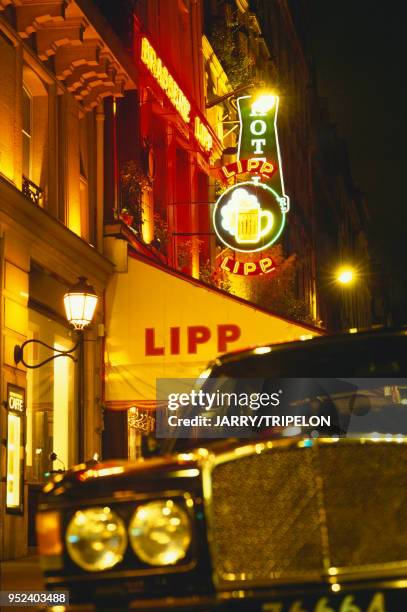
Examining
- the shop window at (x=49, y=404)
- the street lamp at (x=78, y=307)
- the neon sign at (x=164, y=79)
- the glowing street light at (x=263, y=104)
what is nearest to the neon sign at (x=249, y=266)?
the neon sign at (x=164, y=79)

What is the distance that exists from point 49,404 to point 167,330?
2024mm

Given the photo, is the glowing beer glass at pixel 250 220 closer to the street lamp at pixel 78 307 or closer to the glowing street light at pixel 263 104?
the glowing street light at pixel 263 104

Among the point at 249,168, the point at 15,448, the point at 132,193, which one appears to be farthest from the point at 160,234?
the point at 15,448

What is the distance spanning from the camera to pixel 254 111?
87.1ft

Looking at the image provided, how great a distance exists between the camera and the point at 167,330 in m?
16.9

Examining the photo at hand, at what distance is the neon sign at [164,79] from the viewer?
20.6 metres

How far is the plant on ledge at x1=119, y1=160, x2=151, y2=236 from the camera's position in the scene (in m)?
19.8

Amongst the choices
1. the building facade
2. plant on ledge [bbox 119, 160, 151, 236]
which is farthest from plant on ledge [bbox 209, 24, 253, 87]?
the building facade

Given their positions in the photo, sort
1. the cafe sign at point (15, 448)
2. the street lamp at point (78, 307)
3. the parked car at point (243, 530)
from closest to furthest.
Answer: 1. the parked car at point (243, 530)
2. the cafe sign at point (15, 448)
3. the street lamp at point (78, 307)

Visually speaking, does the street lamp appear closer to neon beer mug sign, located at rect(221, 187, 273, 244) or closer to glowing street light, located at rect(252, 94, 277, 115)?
neon beer mug sign, located at rect(221, 187, 273, 244)

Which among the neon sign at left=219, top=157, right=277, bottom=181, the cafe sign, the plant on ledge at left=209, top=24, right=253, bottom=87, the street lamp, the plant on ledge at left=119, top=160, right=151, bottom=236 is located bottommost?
the cafe sign

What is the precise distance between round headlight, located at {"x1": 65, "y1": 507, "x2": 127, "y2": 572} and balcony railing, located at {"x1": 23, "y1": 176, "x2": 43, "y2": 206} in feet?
36.9

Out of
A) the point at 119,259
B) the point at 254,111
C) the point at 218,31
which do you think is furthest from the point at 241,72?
the point at 119,259

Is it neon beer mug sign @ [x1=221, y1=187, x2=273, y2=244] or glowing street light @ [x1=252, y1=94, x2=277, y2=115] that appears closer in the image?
neon beer mug sign @ [x1=221, y1=187, x2=273, y2=244]
